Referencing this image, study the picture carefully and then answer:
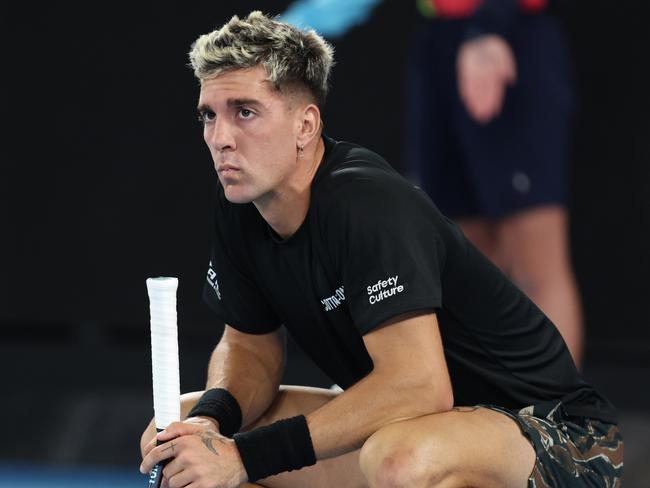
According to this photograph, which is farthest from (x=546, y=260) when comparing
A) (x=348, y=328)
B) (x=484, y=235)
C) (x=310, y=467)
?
(x=348, y=328)

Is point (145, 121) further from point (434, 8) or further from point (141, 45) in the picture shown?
point (434, 8)

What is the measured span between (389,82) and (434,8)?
33 cm

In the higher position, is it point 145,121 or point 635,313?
point 145,121

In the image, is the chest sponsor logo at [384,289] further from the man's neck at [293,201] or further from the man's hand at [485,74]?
the man's hand at [485,74]

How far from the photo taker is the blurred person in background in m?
4.57

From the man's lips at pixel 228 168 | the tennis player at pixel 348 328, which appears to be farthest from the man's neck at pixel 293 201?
the man's lips at pixel 228 168

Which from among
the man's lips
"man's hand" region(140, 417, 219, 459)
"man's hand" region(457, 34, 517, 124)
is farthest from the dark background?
the man's lips

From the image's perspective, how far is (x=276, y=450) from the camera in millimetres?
2490

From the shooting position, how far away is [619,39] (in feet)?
15.2

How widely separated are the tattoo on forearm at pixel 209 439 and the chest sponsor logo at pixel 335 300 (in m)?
0.36

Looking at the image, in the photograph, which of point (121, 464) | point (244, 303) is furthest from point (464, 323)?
point (121, 464)

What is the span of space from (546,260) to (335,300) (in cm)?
210

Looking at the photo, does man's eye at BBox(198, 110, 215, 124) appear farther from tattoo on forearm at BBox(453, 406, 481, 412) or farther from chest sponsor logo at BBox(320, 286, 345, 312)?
tattoo on forearm at BBox(453, 406, 481, 412)

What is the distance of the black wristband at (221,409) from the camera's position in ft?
9.04
